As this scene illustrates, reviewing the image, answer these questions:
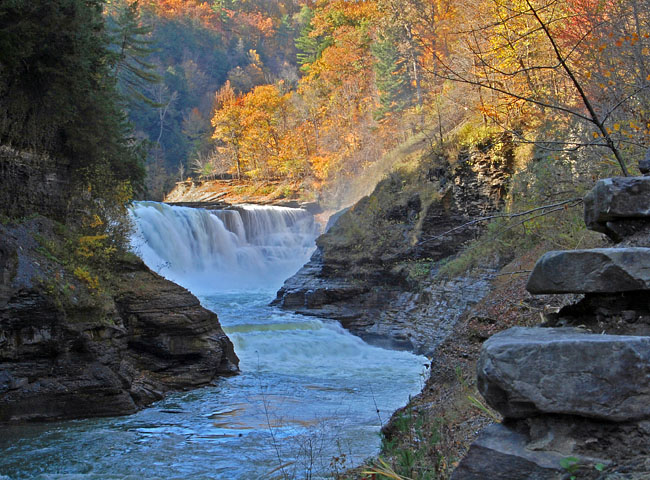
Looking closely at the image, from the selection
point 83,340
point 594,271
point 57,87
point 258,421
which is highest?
point 57,87

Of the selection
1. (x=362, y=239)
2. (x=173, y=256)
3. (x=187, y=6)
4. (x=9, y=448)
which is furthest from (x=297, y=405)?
(x=187, y=6)

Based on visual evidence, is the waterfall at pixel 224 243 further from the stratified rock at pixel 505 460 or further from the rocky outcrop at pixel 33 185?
the stratified rock at pixel 505 460

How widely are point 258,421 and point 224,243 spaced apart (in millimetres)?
19360

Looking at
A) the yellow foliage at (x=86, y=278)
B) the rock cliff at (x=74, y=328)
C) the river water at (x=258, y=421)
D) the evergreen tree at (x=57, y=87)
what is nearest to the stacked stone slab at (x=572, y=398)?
the river water at (x=258, y=421)

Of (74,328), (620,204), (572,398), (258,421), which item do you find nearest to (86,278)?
(74,328)

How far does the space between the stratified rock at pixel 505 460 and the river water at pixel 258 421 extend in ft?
5.54

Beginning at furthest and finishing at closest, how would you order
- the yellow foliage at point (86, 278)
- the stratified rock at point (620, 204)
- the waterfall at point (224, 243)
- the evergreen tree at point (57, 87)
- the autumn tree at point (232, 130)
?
1. the autumn tree at point (232, 130)
2. the waterfall at point (224, 243)
3. the yellow foliage at point (86, 278)
4. the evergreen tree at point (57, 87)
5. the stratified rock at point (620, 204)

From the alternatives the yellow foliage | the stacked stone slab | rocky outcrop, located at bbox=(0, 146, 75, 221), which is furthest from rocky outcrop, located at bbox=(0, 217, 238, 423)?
the stacked stone slab

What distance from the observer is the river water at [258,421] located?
252 inches

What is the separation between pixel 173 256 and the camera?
23.9m

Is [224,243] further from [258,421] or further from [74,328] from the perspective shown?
[258,421]

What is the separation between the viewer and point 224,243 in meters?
27.1

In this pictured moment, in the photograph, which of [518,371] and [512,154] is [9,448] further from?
[512,154]

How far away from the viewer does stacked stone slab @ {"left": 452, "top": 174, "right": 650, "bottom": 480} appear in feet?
8.27
